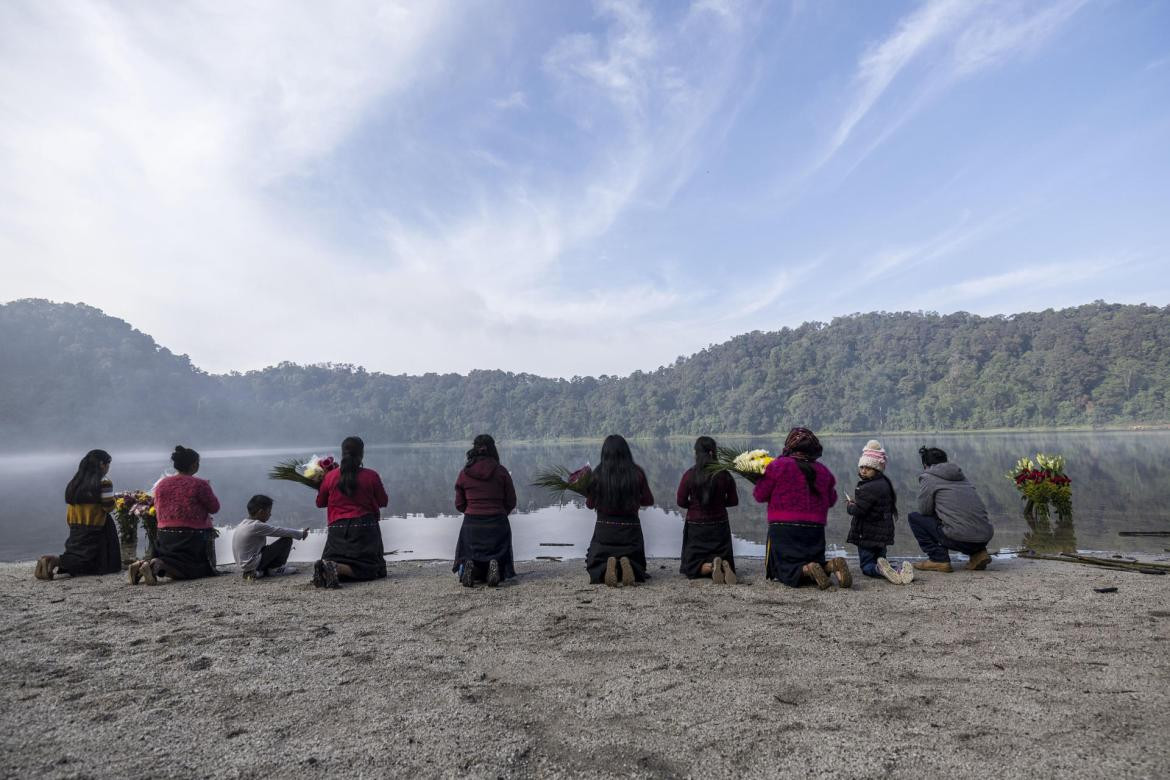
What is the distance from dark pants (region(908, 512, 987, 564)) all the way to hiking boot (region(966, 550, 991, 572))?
0.04 meters

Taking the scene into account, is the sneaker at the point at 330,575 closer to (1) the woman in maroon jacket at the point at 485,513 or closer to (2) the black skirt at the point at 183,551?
(1) the woman in maroon jacket at the point at 485,513

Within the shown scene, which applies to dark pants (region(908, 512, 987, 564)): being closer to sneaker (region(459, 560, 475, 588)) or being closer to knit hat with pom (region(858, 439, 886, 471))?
knit hat with pom (region(858, 439, 886, 471))

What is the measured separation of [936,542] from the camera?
6414mm

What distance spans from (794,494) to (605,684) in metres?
3.05

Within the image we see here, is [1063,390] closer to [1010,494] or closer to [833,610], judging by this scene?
[1010,494]

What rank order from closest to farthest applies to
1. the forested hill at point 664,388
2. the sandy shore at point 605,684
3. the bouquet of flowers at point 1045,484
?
the sandy shore at point 605,684, the bouquet of flowers at point 1045,484, the forested hill at point 664,388

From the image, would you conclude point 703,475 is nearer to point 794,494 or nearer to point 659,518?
point 794,494

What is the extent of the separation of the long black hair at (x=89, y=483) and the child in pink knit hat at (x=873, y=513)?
787cm

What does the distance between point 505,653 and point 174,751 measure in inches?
71.8

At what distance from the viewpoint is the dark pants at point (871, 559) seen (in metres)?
6.18

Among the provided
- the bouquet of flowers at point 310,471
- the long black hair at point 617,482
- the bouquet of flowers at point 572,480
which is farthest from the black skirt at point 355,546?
the long black hair at point 617,482

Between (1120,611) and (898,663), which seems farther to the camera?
(1120,611)

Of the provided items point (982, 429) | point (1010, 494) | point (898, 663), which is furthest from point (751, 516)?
point (982, 429)

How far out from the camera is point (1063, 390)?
6656 cm
